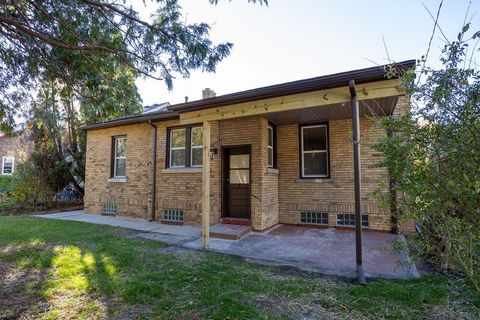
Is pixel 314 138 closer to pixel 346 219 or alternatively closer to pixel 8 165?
pixel 346 219

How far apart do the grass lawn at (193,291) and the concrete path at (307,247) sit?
1.21ft

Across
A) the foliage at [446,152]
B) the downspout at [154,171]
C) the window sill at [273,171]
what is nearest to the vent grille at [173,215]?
the downspout at [154,171]

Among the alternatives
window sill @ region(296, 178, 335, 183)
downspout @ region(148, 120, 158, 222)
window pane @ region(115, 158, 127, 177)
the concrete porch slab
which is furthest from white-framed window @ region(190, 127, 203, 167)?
window sill @ region(296, 178, 335, 183)

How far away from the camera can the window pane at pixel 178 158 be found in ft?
29.8

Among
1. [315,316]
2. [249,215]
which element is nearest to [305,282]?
[315,316]

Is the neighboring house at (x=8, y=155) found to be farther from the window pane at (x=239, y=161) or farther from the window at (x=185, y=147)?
the window pane at (x=239, y=161)

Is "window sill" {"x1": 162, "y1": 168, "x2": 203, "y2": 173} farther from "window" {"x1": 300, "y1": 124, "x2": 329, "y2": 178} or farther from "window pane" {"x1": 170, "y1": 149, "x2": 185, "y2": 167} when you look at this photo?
"window" {"x1": 300, "y1": 124, "x2": 329, "y2": 178}

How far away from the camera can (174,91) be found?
5348mm

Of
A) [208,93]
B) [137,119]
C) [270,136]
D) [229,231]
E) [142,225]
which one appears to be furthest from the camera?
[208,93]

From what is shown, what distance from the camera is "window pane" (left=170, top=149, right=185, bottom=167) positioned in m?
9.07

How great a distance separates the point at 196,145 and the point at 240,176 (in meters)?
1.96

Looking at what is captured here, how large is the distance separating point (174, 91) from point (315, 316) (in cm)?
453

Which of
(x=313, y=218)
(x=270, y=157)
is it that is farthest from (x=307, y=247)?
(x=270, y=157)

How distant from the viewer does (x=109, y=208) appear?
10398 millimetres
